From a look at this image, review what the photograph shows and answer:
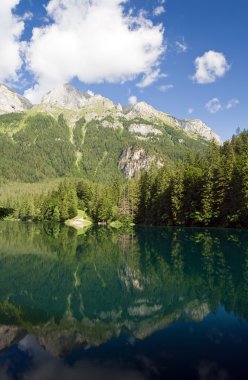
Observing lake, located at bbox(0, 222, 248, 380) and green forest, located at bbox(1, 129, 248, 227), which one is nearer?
lake, located at bbox(0, 222, 248, 380)

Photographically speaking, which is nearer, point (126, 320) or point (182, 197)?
point (126, 320)

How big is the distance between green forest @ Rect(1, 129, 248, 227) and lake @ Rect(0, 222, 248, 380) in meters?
50.4

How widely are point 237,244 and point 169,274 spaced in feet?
81.2

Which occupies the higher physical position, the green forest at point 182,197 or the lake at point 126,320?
the green forest at point 182,197

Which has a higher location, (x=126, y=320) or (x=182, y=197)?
(x=182, y=197)

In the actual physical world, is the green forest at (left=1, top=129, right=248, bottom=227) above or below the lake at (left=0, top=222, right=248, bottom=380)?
above

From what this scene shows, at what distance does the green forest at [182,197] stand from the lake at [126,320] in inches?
1984

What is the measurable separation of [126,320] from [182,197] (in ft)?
295

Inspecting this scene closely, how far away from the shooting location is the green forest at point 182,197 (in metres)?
93.6

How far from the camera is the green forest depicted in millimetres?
93562

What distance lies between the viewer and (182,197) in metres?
110

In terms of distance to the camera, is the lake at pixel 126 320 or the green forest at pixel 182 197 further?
the green forest at pixel 182 197

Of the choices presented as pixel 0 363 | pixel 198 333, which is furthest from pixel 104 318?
pixel 0 363

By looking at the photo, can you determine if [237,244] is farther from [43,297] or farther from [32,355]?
[32,355]
